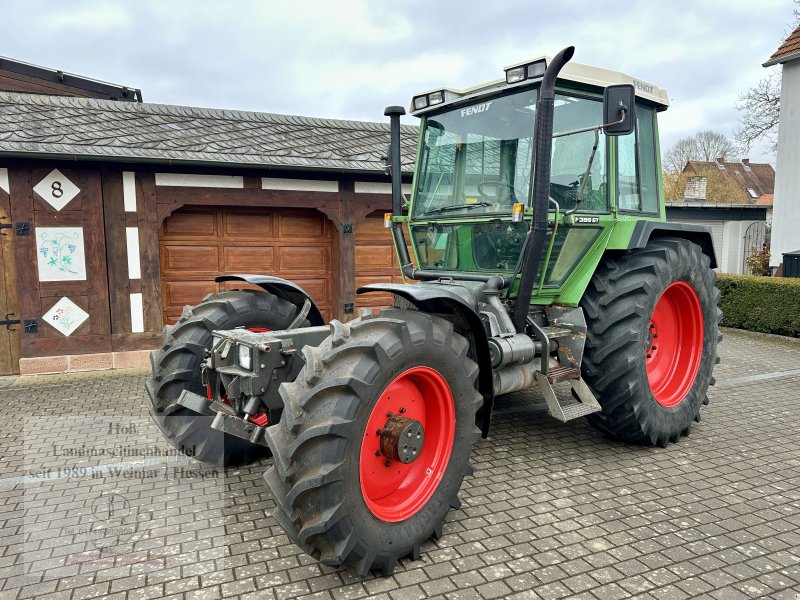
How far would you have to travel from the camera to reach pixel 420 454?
2953 millimetres

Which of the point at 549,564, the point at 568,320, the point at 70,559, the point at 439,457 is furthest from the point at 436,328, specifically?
the point at 70,559

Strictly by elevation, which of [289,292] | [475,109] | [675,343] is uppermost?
[475,109]

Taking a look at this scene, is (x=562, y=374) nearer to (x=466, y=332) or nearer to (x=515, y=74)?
(x=466, y=332)

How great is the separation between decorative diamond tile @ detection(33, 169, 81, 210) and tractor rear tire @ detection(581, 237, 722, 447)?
598cm

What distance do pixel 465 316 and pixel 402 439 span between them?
2.94 feet

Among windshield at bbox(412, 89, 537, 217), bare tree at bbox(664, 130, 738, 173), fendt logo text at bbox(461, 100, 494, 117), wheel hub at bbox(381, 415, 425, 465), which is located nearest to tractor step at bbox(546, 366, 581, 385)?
windshield at bbox(412, 89, 537, 217)

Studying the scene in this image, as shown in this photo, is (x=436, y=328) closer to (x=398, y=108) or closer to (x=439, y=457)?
(x=439, y=457)

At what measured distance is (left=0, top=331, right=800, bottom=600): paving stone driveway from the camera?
8.44 ft

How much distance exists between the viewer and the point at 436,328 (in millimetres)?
2889

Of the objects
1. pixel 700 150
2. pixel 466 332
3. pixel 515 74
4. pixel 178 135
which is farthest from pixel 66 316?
pixel 700 150

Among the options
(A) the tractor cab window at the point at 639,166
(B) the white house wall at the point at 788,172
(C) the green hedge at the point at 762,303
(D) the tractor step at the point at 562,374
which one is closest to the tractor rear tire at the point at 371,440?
(D) the tractor step at the point at 562,374

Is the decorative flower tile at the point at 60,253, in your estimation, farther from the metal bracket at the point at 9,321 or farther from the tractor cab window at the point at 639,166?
the tractor cab window at the point at 639,166

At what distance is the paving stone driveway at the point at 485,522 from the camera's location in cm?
257

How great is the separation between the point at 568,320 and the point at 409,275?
1.25 m
